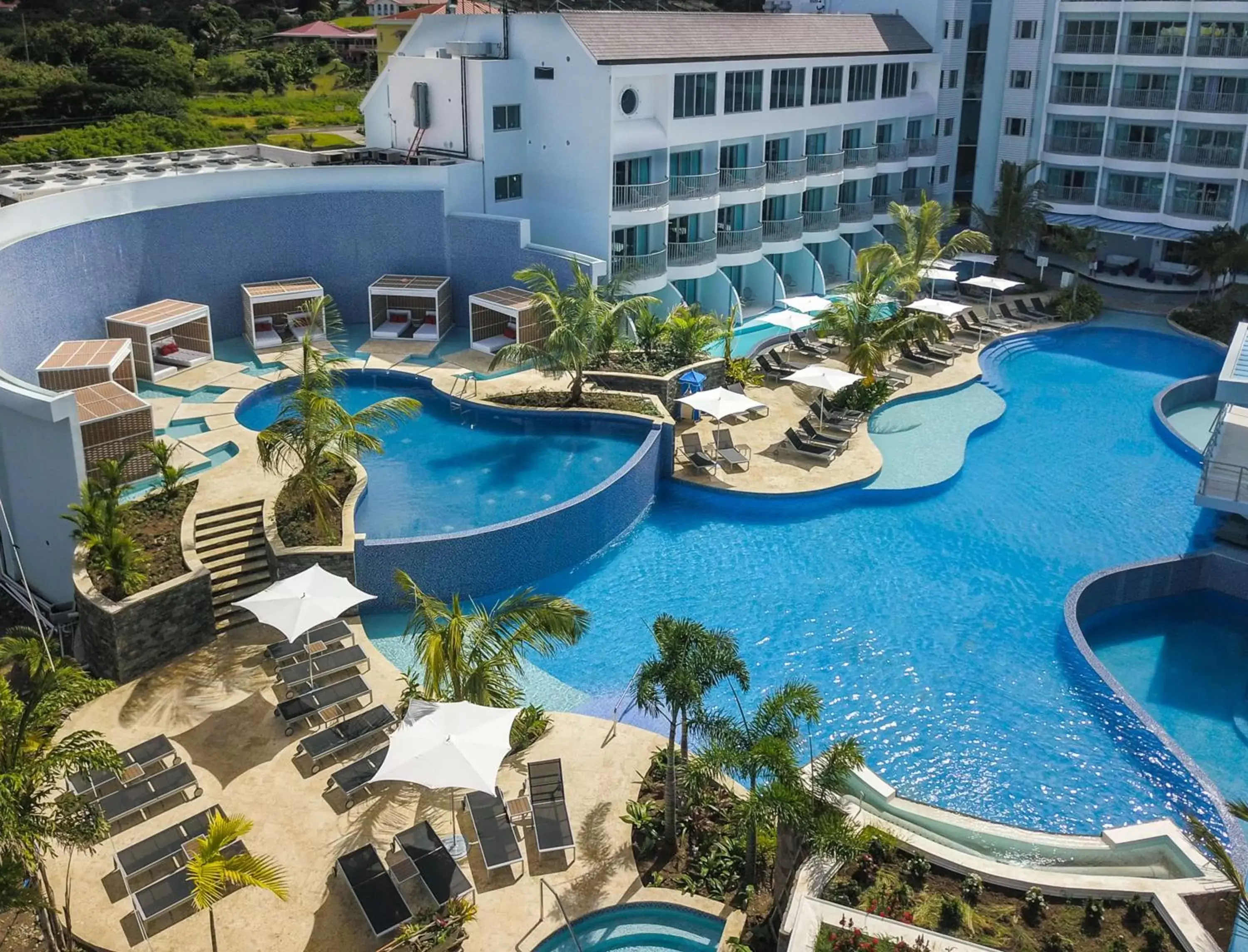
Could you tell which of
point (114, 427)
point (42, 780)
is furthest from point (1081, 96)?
point (42, 780)

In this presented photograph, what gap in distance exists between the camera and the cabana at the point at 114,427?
22.3m

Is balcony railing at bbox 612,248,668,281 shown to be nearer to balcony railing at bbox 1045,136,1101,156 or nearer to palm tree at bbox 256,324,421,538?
palm tree at bbox 256,324,421,538

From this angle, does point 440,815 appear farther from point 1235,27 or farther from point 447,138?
point 1235,27

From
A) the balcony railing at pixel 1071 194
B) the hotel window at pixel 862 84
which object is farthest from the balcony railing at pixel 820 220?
the balcony railing at pixel 1071 194

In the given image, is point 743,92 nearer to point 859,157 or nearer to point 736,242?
point 736,242

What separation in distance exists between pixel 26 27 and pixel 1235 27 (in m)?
68.7

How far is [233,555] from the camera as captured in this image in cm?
2005

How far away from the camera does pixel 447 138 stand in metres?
34.3

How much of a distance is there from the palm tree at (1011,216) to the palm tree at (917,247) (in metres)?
1.55

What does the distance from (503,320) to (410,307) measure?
308cm

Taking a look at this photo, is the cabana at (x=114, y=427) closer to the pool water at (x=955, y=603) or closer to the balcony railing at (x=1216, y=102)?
the pool water at (x=955, y=603)

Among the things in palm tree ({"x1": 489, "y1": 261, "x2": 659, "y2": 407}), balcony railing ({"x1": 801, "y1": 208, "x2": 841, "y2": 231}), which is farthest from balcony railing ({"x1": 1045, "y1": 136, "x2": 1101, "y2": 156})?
palm tree ({"x1": 489, "y1": 261, "x2": 659, "y2": 407})

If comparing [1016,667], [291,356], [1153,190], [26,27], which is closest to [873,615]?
[1016,667]

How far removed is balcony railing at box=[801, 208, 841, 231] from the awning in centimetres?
883
